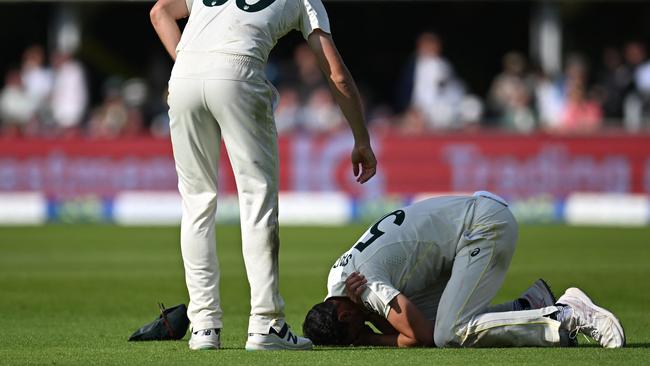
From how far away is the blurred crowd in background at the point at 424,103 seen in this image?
60.8 ft

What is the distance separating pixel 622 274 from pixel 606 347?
4804mm

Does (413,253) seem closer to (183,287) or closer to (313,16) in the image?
(313,16)

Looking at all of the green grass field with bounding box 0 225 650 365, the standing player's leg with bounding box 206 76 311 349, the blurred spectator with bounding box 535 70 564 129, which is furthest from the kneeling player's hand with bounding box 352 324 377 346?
the blurred spectator with bounding box 535 70 564 129

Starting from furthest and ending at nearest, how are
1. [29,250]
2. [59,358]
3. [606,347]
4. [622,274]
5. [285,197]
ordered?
[285,197] < [29,250] < [622,274] < [606,347] < [59,358]

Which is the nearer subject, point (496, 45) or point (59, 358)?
point (59, 358)

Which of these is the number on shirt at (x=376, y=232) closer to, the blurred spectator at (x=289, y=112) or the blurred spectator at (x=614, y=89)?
the blurred spectator at (x=289, y=112)

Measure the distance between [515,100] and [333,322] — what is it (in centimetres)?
1277

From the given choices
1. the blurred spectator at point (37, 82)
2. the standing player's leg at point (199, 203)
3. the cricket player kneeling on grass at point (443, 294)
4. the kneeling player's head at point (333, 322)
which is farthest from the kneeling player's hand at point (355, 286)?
the blurred spectator at point (37, 82)

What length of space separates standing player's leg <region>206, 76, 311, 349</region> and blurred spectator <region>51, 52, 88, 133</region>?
45.2 ft

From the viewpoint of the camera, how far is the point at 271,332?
606 centimetres

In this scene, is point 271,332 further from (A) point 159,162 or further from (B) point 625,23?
(B) point 625,23

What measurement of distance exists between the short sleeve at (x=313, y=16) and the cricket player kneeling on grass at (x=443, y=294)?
4.02 ft

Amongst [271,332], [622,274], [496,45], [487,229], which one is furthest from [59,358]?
[496,45]

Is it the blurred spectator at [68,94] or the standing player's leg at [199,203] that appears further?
the blurred spectator at [68,94]
